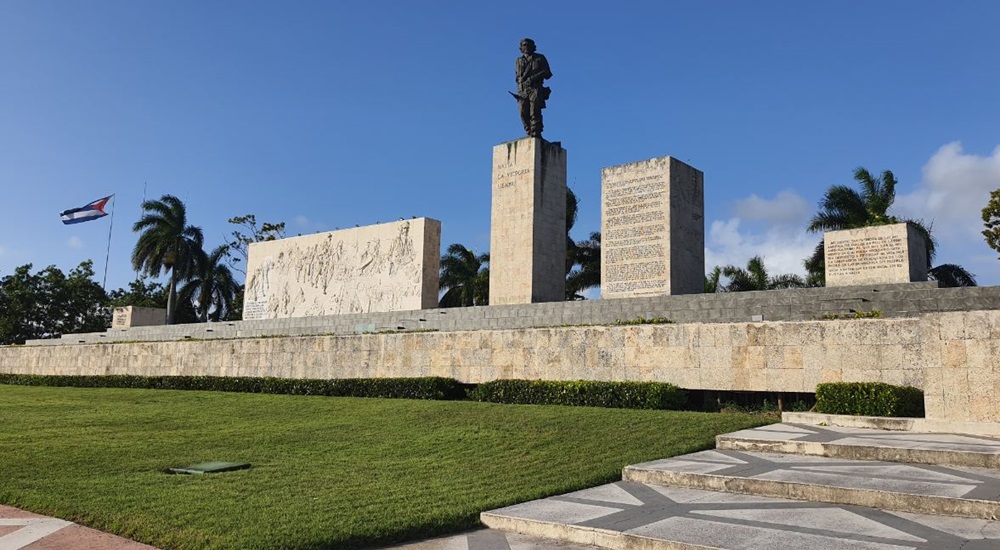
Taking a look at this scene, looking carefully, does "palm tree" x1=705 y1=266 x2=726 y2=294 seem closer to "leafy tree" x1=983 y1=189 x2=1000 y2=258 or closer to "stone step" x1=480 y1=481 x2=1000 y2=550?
"leafy tree" x1=983 y1=189 x2=1000 y2=258

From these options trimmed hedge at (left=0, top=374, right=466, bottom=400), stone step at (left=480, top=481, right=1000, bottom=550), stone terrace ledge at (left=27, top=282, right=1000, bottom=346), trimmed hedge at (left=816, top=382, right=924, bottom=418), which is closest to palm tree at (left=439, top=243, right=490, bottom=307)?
stone terrace ledge at (left=27, top=282, right=1000, bottom=346)

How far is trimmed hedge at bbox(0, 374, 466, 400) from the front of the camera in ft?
44.9

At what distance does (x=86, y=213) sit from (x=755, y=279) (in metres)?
30.7

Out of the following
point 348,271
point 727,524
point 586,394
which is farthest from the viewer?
point 348,271

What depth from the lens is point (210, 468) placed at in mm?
6652

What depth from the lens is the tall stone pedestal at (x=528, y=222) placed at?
18375 mm

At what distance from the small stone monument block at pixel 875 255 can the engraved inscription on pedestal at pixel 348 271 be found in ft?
37.0

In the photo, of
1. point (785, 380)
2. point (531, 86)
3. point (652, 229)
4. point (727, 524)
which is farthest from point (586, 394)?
point (531, 86)

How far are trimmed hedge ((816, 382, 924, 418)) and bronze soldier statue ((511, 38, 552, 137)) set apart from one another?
37.6 ft

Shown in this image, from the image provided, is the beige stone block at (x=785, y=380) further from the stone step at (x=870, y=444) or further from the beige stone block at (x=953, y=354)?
the beige stone block at (x=953, y=354)

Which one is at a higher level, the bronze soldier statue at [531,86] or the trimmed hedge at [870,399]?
the bronze soldier statue at [531,86]

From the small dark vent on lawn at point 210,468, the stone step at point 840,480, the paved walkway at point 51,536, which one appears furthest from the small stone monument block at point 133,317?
the stone step at point 840,480

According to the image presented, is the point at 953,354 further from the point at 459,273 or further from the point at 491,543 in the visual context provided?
the point at 459,273

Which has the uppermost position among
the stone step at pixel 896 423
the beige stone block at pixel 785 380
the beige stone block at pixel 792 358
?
the beige stone block at pixel 792 358
